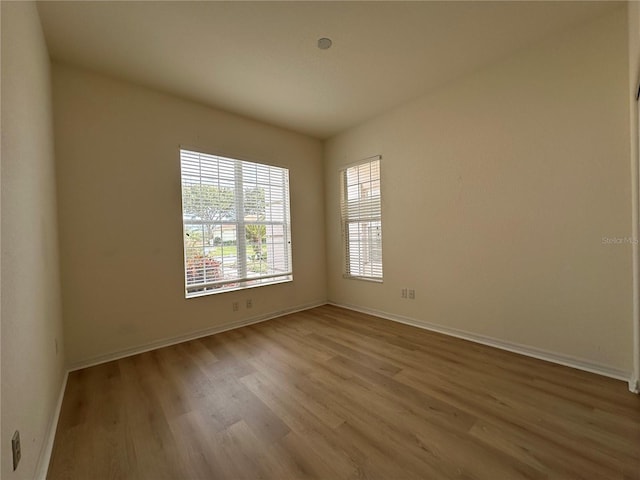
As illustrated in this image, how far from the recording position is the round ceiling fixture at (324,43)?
2275 mm

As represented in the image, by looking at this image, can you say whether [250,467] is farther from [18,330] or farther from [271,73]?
[271,73]

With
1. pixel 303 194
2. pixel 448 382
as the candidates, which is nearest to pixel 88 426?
pixel 448 382

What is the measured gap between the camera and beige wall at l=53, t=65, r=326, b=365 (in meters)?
2.53

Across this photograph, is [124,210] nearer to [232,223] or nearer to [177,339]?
[232,223]

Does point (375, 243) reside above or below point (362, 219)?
below

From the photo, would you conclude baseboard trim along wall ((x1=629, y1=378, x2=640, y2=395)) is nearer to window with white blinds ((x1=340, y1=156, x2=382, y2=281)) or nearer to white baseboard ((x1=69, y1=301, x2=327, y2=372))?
window with white blinds ((x1=340, y1=156, x2=382, y2=281))

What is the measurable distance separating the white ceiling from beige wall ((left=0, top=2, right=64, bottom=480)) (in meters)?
0.43

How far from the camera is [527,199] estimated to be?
8.30ft

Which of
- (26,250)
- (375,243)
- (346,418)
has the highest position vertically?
(26,250)

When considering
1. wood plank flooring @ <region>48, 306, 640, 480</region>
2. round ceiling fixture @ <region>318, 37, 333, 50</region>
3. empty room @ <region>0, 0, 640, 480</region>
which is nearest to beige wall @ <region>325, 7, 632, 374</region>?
empty room @ <region>0, 0, 640, 480</region>

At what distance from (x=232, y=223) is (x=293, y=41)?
2.20 metres

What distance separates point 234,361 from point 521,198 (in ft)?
10.5

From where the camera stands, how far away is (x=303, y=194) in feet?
14.4

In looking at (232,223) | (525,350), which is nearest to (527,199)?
(525,350)
